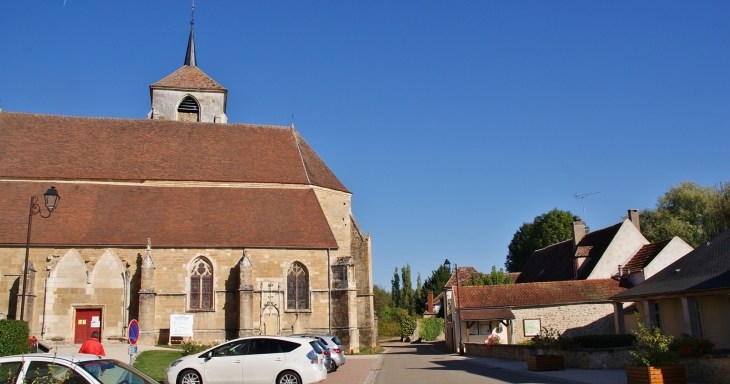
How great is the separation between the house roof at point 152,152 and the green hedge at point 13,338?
597 inches

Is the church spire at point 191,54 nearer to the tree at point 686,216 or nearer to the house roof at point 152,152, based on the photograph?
the house roof at point 152,152

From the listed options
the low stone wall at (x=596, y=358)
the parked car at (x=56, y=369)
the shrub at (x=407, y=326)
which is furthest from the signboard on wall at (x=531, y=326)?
the parked car at (x=56, y=369)

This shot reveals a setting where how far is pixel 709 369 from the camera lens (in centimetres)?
1385

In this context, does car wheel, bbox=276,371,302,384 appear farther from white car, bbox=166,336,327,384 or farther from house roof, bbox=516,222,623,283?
house roof, bbox=516,222,623,283

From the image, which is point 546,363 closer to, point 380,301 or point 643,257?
point 643,257

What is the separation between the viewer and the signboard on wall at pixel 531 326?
1216 inches

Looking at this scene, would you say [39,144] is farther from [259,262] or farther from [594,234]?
[594,234]

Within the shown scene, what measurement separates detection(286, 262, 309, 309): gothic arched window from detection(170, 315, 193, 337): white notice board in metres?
4.59

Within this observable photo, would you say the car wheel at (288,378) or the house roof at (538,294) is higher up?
the house roof at (538,294)

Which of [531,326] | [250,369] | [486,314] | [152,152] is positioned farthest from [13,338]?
[531,326]

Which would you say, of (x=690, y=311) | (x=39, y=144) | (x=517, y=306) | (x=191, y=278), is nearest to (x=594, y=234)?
(x=517, y=306)

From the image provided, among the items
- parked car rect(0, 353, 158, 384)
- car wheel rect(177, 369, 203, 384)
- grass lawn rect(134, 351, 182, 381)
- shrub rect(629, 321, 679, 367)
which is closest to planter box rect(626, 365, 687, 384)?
shrub rect(629, 321, 679, 367)

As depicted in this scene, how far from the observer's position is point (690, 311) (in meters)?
18.3

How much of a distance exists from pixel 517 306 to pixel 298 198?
12.0 meters
